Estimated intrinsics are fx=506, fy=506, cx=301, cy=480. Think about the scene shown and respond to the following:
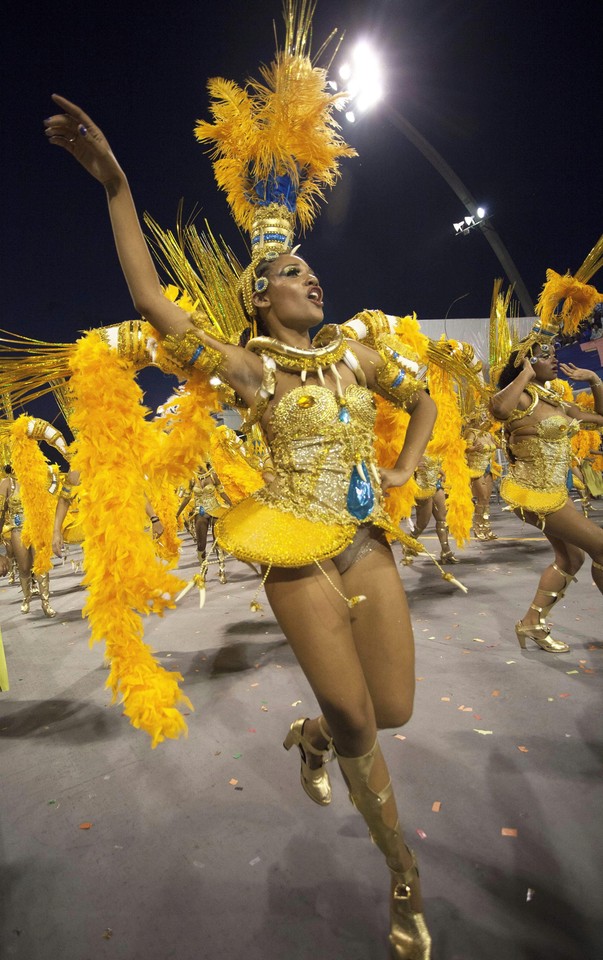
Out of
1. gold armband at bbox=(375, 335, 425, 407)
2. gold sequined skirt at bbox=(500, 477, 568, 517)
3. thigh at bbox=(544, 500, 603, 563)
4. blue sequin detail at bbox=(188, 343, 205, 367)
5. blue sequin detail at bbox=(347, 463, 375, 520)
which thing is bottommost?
thigh at bbox=(544, 500, 603, 563)

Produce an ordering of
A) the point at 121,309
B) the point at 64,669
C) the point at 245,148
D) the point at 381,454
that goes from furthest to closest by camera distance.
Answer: the point at 121,309, the point at 64,669, the point at 381,454, the point at 245,148

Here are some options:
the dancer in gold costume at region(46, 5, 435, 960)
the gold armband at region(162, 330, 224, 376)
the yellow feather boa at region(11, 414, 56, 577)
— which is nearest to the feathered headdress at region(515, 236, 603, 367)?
the dancer in gold costume at region(46, 5, 435, 960)

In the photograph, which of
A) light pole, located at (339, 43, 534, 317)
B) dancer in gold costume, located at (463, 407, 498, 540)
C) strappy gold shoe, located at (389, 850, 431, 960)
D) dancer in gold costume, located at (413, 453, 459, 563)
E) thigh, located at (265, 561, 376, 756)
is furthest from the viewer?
light pole, located at (339, 43, 534, 317)

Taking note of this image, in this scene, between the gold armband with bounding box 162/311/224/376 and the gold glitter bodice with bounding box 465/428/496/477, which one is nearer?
the gold armband with bounding box 162/311/224/376

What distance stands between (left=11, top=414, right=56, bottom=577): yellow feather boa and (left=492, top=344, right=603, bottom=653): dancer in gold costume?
474 centimetres

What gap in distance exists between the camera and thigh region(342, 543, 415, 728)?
5.39 feet

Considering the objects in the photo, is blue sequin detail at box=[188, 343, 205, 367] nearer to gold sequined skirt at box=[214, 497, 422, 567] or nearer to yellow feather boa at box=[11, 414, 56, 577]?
gold sequined skirt at box=[214, 497, 422, 567]

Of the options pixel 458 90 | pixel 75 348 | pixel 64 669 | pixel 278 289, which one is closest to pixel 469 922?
pixel 278 289

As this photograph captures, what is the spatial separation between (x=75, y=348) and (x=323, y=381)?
1.26 m

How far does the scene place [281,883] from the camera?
1698 millimetres

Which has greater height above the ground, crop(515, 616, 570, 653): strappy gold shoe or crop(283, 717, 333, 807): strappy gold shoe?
crop(283, 717, 333, 807): strappy gold shoe

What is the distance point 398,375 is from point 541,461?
2.19 metres

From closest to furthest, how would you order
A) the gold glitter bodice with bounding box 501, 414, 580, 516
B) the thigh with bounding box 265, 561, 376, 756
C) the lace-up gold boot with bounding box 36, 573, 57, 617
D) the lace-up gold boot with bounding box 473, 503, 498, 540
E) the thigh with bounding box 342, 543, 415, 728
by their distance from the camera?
1. the thigh with bounding box 265, 561, 376, 756
2. the thigh with bounding box 342, 543, 415, 728
3. the gold glitter bodice with bounding box 501, 414, 580, 516
4. the lace-up gold boot with bounding box 36, 573, 57, 617
5. the lace-up gold boot with bounding box 473, 503, 498, 540

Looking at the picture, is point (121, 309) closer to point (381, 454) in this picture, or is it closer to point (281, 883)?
point (381, 454)
